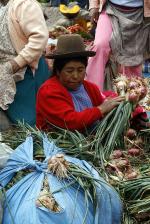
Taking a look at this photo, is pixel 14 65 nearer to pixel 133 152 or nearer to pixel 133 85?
pixel 133 85

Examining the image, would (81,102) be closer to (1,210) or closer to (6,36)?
(6,36)

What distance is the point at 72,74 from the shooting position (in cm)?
391

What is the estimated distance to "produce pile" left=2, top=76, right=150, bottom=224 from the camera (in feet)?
10.2

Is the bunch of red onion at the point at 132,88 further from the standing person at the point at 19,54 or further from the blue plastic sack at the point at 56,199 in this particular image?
the standing person at the point at 19,54

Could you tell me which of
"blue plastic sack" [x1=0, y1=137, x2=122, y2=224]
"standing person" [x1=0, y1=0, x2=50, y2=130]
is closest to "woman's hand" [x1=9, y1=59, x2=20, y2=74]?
"standing person" [x1=0, y1=0, x2=50, y2=130]

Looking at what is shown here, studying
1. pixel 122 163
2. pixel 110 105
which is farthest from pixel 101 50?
pixel 122 163

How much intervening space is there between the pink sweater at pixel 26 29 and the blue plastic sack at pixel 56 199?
1.44 m

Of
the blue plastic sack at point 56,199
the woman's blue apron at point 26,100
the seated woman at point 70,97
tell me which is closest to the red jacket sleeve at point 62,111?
the seated woman at point 70,97

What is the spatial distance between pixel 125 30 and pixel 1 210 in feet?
9.48

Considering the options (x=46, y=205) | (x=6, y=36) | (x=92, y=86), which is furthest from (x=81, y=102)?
(x=46, y=205)

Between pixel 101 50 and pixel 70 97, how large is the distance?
4.77 ft

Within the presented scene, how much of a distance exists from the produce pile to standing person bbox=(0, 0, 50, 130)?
0.60 m

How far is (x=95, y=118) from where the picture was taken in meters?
3.76

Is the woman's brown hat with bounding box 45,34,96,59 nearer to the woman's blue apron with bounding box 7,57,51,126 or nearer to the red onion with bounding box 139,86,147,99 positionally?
the red onion with bounding box 139,86,147,99
